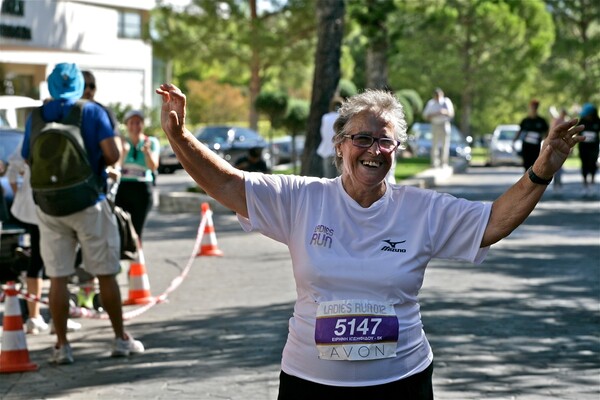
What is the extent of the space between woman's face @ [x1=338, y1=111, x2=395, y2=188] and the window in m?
60.8

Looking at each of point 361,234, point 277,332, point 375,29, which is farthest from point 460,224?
point 375,29

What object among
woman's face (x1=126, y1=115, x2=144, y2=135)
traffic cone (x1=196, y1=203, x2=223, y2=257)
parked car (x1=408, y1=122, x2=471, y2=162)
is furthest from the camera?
parked car (x1=408, y1=122, x2=471, y2=162)

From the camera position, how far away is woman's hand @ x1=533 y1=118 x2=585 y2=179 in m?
4.70

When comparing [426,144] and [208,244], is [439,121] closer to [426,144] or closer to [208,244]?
[426,144]

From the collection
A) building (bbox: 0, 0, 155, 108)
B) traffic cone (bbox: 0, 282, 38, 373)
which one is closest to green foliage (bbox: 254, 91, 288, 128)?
building (bbox: 0, 0, 155, 108)

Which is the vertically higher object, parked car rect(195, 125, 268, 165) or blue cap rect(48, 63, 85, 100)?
blue cap rect(48, 63, 85, 100)

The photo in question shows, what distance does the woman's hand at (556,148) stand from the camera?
4.70 meters

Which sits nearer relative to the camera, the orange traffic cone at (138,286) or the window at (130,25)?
the orange traffic cone at (138,286)

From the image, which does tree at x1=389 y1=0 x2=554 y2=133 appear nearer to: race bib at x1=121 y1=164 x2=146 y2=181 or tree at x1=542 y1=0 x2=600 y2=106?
tree at x1=542 y1=0 x2=600 y2=106

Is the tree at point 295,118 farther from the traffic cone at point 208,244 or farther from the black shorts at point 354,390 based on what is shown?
the black shorts at point 354,390

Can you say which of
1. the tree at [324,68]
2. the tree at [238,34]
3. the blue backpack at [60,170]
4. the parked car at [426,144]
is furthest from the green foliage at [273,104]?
the blue backpack at [60,170]

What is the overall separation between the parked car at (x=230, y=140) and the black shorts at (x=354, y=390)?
3304 centimetres

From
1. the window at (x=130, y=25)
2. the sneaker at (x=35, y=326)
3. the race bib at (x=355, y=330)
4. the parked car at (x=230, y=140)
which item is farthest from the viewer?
the window at (x=130, y=25)

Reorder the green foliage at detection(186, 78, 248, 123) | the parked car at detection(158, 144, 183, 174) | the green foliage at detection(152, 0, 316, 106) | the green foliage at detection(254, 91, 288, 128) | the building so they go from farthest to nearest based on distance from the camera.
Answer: the green foliage at detection(186, 78, 248, 123) → the green foliage at detection(152, 0, 316, 106) → the building → the parked car at detection(158, 144, 183, 174) → the green foliage at detection(254, 91, 288, 128)
